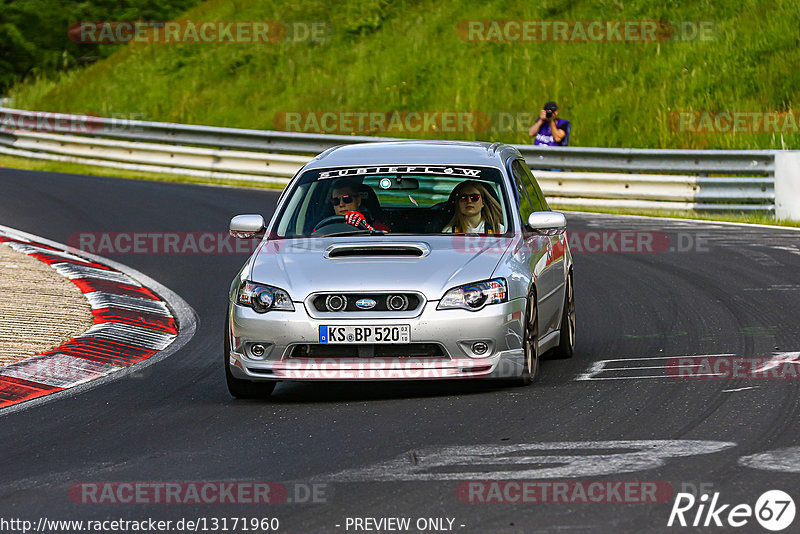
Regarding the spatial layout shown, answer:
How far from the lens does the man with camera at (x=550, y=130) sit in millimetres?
22125

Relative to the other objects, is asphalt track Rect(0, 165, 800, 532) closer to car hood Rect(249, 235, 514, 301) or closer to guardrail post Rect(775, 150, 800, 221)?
car hood Rect(249, 235, 514, 301)

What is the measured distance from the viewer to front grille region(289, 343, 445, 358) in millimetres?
8188

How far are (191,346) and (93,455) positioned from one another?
152 inches

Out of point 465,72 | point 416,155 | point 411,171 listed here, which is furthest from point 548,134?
point 411,171

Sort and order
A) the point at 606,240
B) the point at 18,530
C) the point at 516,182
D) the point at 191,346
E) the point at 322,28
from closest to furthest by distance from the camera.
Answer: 1. the point at 18,530
2. the point at 516,182
3. the point at 191,346
4. the point at 606,240
5. the point at 322,28

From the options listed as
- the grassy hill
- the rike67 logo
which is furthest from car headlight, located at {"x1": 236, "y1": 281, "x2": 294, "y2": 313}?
the grassy hill

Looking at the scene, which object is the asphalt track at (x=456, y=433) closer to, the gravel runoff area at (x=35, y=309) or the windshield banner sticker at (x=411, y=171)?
the gravel runoff area at (x=35, y=309)

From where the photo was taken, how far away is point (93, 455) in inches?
278

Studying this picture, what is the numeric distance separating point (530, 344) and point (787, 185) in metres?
11.3

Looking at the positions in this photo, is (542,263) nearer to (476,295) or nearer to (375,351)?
(476,295)

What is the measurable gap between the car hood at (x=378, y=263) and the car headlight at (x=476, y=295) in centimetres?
4

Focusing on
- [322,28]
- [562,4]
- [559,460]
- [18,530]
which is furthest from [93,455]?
[322,28]

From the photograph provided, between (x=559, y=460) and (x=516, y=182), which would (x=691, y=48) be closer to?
(x=516, y=182)

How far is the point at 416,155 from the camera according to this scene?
977cm
